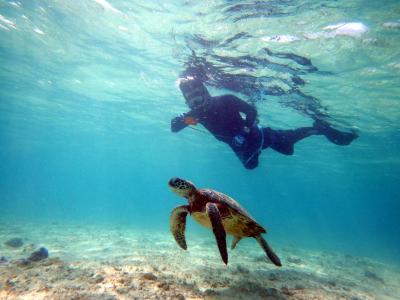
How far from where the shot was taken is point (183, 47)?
1498cm

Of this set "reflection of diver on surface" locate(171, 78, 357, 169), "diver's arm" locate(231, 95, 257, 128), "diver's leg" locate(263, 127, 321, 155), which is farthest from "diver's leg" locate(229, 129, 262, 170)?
"diver's leg" locate(263, 127, 321, 155)

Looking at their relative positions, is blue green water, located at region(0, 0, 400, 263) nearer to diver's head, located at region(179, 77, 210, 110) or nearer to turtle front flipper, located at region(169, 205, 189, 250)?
diver's head, located at region(179, 77, 210, 110)

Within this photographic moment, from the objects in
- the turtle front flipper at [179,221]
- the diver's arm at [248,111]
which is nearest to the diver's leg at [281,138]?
the diver's arm at [248,111]

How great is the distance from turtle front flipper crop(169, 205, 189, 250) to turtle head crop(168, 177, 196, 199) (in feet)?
1.67

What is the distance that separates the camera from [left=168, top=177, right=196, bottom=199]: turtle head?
4504mm

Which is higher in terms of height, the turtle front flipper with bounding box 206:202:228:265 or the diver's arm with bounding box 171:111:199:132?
the diver's arm with bounding box 171:111:199:132

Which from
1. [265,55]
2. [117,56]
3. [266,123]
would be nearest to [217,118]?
[265,55]

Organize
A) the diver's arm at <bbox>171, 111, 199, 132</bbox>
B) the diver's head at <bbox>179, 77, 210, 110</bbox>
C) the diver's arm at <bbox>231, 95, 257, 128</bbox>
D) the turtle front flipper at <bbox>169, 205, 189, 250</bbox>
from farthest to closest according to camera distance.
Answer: the diver's head at <bbox>179, 77, 210, 110</bbox> < the diver's arm at <bbox>231, 95, 257, 128</bbox> < the diver's arm at <bbox>171, 111, 199, 132</bbox> < the turtle front flipper at <bbox>169, 205, 189, 250</bbox>

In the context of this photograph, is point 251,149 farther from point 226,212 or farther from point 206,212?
point 206,212

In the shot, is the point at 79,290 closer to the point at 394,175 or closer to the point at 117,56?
the point at 117,56

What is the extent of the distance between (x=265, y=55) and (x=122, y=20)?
7896mm

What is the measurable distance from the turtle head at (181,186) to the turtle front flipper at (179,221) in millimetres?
509

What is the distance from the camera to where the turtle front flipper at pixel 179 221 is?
5.16 m

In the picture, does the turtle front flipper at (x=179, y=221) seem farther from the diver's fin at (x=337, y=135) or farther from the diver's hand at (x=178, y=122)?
the diver's fin at (x=337, y=135)
